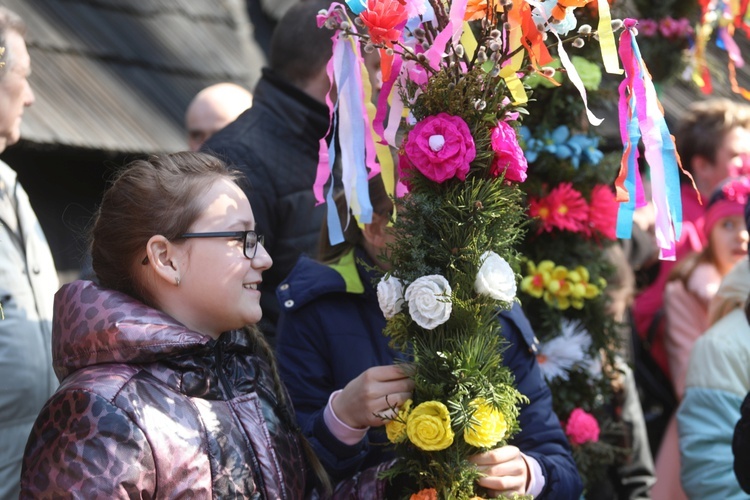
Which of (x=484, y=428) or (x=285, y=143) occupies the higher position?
(x=285, y=143)

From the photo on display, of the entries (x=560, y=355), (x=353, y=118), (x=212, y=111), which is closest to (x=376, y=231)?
(x=353, y=118)

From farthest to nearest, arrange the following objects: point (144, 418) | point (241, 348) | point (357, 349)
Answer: point (357, 349) → point (241, 348) → point (144, 418)

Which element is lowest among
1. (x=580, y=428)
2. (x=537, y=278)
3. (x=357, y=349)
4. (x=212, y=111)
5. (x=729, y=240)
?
(x=580, y=428)

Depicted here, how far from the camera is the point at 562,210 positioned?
387 centimetres

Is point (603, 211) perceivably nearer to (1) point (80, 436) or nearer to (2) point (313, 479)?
(2) point (313, 479)

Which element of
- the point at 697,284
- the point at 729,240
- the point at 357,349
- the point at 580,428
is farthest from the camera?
the point at 697,284

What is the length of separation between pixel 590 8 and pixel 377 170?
151 centimetres

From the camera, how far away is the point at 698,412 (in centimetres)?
357

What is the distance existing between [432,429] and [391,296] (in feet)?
1.06

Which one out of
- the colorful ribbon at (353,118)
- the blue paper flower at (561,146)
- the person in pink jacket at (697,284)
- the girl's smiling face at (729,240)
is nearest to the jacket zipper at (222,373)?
the colorful ribbon at (353,118)

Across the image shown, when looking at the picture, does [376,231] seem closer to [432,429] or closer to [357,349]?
[357,349]

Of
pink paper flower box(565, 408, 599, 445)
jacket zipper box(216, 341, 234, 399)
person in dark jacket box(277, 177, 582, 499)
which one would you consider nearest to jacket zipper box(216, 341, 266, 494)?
jacket zipper box(216, 341, 234, 399)

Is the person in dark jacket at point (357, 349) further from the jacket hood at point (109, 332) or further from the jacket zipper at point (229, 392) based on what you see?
the jacket hood at point (109, 332)

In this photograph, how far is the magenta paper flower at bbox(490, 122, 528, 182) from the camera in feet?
7.92
